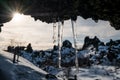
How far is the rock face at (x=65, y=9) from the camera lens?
1685cm

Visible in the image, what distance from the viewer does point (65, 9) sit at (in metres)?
19.3

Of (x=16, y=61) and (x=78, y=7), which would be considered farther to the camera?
(x=16, y=61)

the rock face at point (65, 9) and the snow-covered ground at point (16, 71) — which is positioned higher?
the rock face at point (65, 9)

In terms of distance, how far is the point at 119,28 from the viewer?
18609 mm

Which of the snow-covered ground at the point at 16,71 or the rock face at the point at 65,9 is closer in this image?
the rock face at the point at 65,9

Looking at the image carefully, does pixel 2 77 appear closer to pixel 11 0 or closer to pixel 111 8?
pixel 11 0

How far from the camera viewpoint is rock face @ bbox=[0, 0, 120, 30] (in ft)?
55.3

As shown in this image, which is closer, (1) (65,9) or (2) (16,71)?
(1) (65,9)

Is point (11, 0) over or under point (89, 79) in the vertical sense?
over

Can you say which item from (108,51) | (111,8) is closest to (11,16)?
(111,8)

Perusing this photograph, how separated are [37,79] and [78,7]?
659cm

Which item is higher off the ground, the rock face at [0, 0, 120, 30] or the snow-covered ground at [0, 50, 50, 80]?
the rock face at [0, 0, 120, 30]

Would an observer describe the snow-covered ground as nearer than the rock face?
No

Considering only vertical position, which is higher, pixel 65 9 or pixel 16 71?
pixel 65 9
